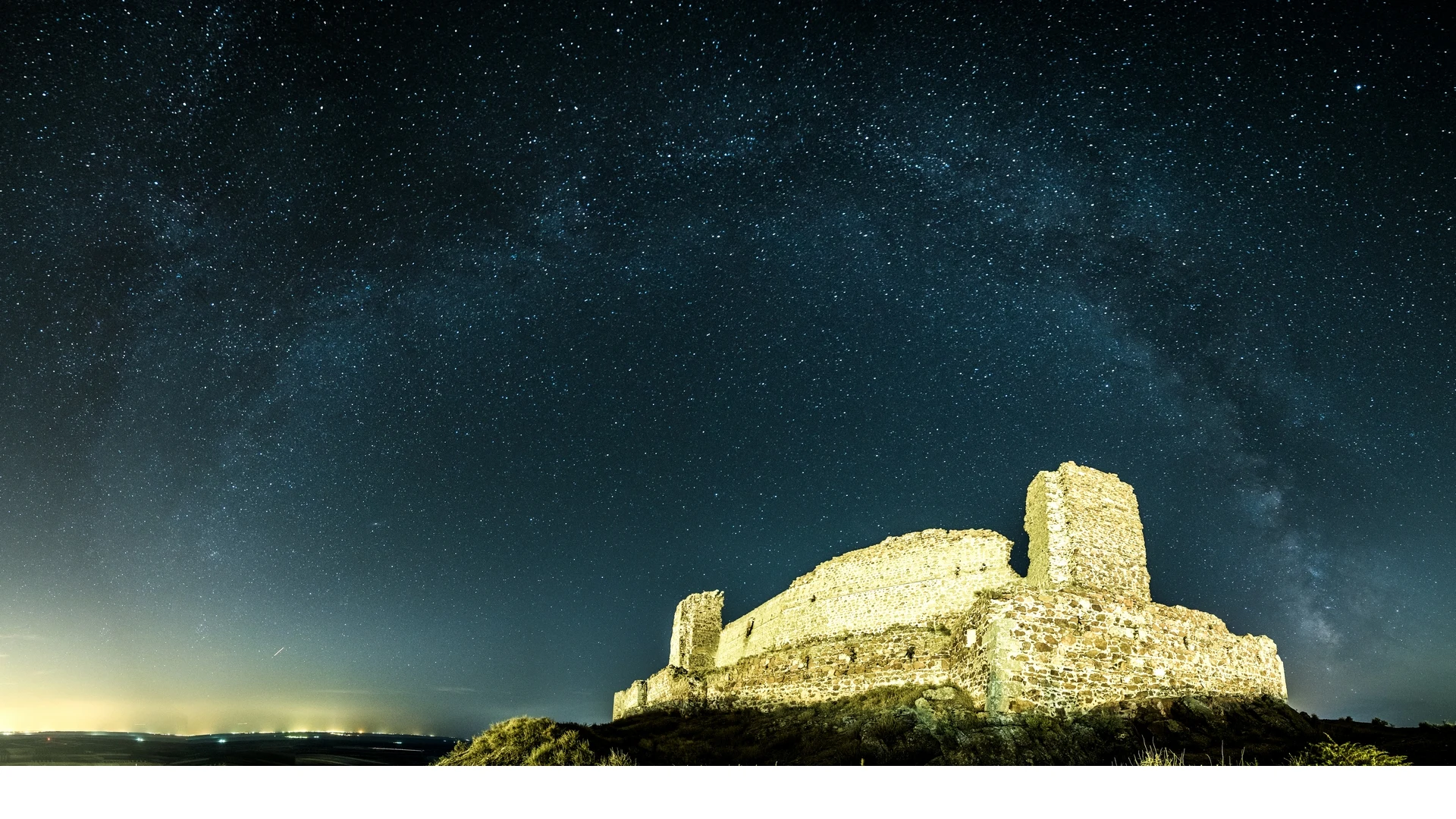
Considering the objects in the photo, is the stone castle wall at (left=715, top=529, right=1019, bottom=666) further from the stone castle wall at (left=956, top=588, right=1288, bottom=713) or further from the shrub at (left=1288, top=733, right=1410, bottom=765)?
the shrub at (left=1288, top=733, right=1410, bottom=765)

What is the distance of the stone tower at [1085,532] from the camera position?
19.3 m

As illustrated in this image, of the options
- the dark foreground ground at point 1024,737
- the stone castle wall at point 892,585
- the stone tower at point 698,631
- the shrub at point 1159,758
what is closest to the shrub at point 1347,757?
the dark foreground ground at point 1024,737

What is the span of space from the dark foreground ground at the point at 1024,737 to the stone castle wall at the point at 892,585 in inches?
351

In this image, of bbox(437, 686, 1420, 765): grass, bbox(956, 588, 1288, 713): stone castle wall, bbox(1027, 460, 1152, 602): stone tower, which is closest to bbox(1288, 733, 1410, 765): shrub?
bbox(437, 686, 1420, 765): grass

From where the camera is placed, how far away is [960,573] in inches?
1030

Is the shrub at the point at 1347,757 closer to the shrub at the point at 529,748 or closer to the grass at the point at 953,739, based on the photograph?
the grass at the point at 953,739

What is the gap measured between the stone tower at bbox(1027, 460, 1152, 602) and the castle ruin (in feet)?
0.12

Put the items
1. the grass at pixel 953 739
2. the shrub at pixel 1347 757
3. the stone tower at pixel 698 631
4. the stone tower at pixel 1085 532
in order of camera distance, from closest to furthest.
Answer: the shrub at pixel 1347 757 < the grass at pixel 953 739 < the stone tower at pixel 1085 532 < the stone tower at pixel 698 631

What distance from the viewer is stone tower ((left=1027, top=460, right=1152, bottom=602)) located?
19.3m

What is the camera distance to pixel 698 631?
37344 millimetres
